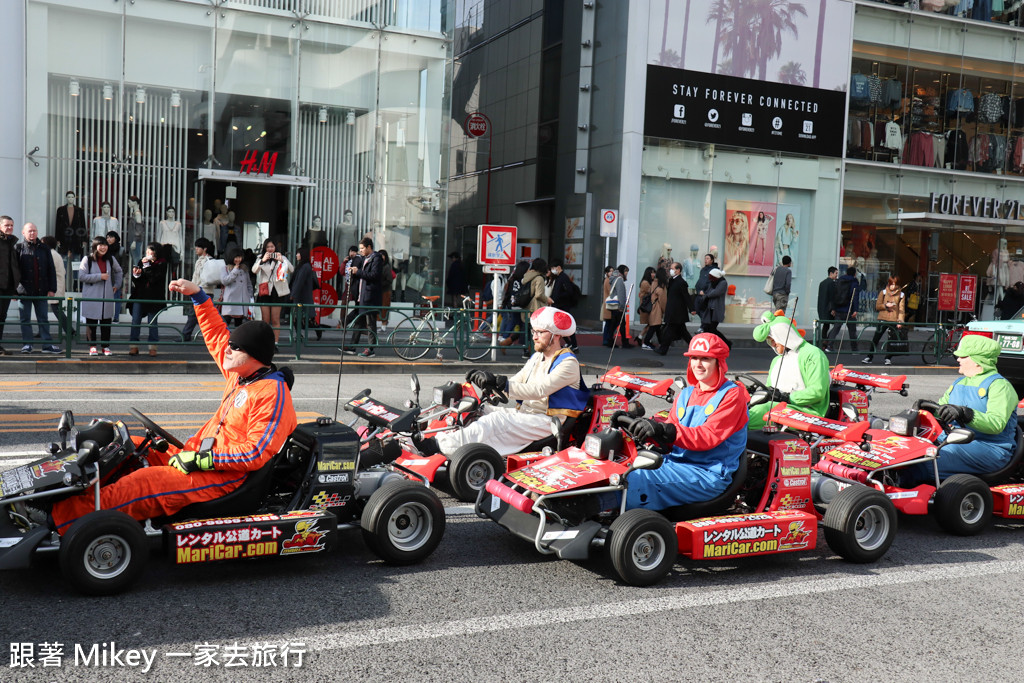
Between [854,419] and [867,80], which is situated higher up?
[867,80]

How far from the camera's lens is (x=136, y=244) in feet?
61.5

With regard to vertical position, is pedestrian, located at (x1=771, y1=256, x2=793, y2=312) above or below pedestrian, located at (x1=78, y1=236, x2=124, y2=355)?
above

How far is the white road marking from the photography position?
418 centimetres

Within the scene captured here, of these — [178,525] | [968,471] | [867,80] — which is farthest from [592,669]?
[867,80]

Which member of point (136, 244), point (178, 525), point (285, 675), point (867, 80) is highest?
point (867, 80)

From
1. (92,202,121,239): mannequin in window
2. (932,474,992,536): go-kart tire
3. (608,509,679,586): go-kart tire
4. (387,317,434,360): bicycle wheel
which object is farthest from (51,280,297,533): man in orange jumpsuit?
(92,202,121,239): mannequin in window

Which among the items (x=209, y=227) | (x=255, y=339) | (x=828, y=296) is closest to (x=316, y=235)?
(x=209, y=227)

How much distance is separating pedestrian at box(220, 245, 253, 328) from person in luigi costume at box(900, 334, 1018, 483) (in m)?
10.7

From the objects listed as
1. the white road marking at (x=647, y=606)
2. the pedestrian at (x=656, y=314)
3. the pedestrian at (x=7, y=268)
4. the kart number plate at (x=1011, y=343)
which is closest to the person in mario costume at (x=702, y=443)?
the white road marking at (x=647, y=606)

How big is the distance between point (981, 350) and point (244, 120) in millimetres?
16539

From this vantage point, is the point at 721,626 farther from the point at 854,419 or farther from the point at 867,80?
the point at 867,80

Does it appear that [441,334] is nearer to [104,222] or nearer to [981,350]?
[104,222]

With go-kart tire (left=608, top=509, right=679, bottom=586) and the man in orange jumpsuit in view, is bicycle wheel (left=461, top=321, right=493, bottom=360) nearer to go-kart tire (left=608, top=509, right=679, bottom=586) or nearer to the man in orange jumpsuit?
the man in orange jumpsuit

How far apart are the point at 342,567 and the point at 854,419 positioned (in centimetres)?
448
